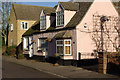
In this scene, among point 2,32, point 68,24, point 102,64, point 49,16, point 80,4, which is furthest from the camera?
point 2,32

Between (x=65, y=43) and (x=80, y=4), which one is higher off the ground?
(x=80, y=4)

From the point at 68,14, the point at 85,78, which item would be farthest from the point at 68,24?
the point at 85,78

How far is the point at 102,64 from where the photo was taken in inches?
533

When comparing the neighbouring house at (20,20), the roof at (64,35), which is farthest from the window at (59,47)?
the neighbouring house at (20,20)

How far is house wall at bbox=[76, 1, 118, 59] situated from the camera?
1798 centimetres

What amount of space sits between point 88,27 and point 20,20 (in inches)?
750

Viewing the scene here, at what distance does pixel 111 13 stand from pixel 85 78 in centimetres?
1038

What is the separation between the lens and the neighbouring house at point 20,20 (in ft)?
114

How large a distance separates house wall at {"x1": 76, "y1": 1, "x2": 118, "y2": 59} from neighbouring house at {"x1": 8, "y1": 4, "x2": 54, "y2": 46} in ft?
60.1

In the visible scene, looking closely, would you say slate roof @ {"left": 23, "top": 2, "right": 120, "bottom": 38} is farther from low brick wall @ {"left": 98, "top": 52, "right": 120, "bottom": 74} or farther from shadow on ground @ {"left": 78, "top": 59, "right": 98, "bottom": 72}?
low brick wall @ {"left": 98, "top": 52, "right": 120, "bottom": 74}

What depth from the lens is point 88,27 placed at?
733 inches

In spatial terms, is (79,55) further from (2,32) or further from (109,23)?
(2,32)

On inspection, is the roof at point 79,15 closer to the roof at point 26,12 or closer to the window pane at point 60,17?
the window pane at point 60,17

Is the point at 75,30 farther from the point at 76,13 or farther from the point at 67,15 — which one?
the point at 76,13
